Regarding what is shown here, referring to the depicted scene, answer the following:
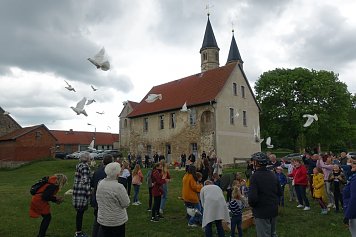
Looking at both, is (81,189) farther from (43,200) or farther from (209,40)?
(209,40)

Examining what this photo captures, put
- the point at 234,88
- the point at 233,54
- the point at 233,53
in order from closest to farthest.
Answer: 1. the point at 234,88
2. the point at 233,54
3. the point at 233,53

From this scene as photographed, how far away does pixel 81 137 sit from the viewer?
212 feet

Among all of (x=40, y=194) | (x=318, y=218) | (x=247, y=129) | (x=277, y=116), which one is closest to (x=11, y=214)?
(x=40, y=194)

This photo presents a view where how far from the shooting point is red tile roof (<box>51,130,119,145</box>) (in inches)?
2480

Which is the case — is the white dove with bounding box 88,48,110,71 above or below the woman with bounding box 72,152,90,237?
above

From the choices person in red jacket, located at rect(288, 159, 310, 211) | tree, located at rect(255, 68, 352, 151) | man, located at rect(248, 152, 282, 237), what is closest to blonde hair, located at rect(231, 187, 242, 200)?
man, located at rect(248, 152, 282, 237)

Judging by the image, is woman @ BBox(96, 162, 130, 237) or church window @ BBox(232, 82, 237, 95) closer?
woman @ BBox(96, 162, 130, 237)

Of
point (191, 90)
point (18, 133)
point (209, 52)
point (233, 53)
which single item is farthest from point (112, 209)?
point (233, 53)

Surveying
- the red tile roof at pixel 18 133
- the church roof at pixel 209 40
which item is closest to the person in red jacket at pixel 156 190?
the red tile roof at pixel 18 133

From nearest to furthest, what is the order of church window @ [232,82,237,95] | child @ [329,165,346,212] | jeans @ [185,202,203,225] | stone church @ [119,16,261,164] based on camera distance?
jeans @ [185,202,203,225] → child @ [329,165,346,212] → stone church @ [119,16,261,164] → church window @ [232,82,237,95]

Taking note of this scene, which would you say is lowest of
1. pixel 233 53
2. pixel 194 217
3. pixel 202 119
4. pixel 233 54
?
pixel 194 217

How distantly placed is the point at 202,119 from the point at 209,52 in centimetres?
2031

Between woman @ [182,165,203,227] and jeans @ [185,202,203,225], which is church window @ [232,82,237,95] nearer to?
jeans @ [185,202,203,225]

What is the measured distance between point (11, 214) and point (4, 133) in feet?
123
